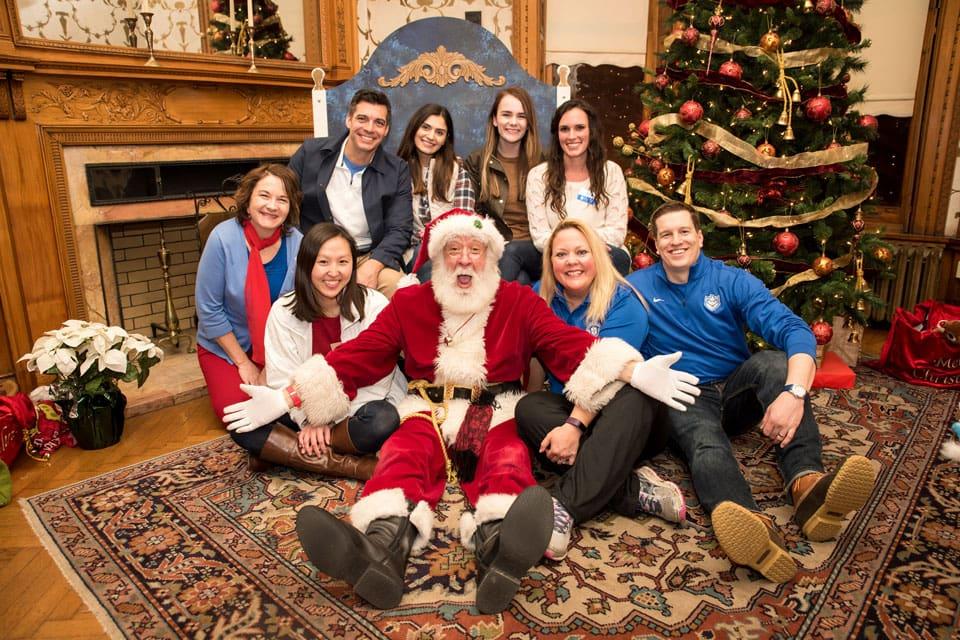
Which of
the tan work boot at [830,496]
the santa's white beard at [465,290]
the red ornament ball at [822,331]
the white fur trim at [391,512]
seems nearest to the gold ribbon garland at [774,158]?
the red ornament ball at [822,331]

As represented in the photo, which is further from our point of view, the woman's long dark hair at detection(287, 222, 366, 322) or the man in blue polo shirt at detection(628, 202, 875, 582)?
the woman's long dark hair at detection(287, 222, 366, 322)

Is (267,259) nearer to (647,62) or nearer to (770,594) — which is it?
(770,594)

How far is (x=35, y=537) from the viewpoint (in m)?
2.20

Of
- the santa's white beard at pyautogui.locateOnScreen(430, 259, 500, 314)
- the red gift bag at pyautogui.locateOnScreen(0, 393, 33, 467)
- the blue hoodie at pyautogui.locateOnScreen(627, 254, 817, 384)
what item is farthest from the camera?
the red gift bag at pyautogui.locateOnScreen(0, 393, 33, 467)

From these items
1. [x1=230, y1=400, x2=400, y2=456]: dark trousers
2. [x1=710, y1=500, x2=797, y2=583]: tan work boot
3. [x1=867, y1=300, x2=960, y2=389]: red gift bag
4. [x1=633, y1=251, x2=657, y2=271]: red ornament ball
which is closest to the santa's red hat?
[x1=230, y1=400, x2=400, y2=456]: dark trousers

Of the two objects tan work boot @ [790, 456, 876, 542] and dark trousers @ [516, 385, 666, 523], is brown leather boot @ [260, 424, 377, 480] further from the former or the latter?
tan work boot @ [790, 456, 876, 542]

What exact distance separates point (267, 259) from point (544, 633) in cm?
194

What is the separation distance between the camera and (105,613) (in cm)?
180

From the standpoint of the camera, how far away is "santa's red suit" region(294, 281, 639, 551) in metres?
2.09

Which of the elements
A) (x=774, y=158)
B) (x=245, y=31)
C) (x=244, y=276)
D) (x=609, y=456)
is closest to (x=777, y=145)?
(x=774, y=158)

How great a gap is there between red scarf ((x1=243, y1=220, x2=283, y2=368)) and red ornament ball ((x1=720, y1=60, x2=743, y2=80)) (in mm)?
2309

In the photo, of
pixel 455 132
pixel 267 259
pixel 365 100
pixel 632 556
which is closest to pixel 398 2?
pixel 455 132

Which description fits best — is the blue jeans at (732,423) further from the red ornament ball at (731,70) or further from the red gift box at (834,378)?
the red ornament ball at (731,70)

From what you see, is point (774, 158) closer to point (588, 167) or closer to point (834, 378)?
point (588, 167)
